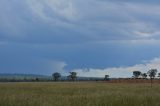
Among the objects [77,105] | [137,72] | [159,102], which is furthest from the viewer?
[137,72]

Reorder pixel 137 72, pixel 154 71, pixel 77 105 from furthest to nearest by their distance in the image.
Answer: pixel 137 72 → pixel 154 71 → pixel 77 105

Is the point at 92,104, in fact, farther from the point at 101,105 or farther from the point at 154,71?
the point at 154,71

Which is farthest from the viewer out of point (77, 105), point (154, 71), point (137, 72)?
point (137, 72)

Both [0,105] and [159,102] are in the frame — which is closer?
[0,105]

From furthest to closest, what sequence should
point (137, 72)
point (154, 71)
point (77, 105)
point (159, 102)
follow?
point (137, 72), point (154, 71), point (159, 102), point (77, 105)

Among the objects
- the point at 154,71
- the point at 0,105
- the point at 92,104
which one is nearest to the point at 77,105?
the point at 92,104

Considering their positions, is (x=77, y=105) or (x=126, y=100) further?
(x=126, y=100)

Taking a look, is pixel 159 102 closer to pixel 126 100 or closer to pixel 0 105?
pixel 126 100

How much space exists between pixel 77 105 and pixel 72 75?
501 feet

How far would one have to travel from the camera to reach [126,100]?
25.1 m

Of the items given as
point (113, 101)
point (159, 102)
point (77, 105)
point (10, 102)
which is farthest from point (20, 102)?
point (159, 102)

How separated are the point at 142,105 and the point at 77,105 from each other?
10.8 ft

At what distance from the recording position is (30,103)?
915 inches

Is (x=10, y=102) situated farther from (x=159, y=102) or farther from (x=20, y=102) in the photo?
(x=159, y=102)
